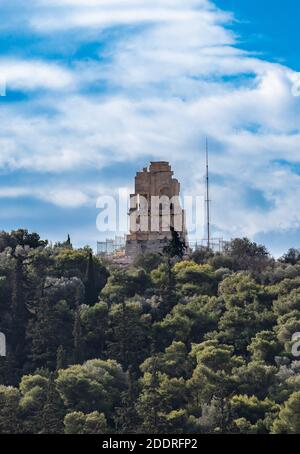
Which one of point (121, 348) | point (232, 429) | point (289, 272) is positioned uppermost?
point (289, 272)

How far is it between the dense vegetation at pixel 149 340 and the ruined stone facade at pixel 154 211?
99.3 inches

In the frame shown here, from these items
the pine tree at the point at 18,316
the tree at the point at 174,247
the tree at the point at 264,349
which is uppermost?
the tree at the point at 174,247

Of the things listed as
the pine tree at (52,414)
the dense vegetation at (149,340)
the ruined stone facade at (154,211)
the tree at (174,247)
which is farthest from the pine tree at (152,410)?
the ruined stone facade at (154,211)

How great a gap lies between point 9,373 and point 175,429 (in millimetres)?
13900

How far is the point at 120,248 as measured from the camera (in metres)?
133

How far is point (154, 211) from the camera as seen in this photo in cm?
12912

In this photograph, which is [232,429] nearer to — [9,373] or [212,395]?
[212,395]

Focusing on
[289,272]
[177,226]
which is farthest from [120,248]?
[289,272]

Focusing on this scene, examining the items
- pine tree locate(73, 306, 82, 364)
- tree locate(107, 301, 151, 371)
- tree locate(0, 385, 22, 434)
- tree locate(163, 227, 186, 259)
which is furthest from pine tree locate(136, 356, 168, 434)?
tree locate(163, 227, 186, 259)

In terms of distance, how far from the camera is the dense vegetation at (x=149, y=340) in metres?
99.4

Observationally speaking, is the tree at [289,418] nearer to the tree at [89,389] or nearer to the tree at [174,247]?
the tree at [89,389]

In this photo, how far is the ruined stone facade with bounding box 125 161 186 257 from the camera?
12794 cm

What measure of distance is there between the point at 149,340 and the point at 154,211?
18.3m

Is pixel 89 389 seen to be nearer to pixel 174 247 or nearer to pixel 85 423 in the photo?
pixel 85 423
